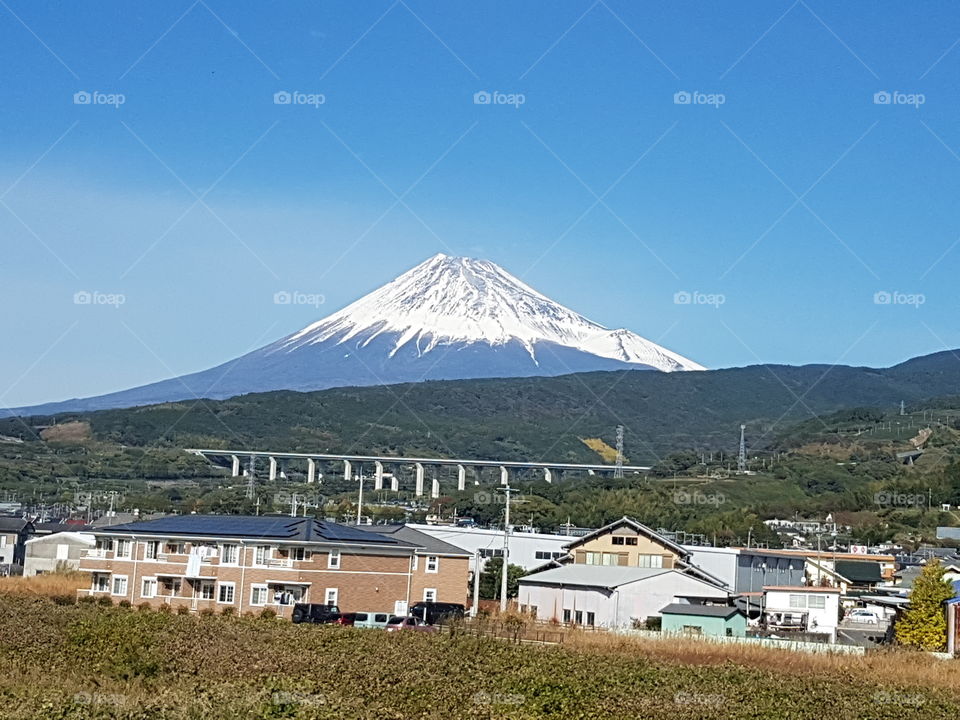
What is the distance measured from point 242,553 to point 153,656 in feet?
31.7

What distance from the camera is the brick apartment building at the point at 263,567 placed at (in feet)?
103

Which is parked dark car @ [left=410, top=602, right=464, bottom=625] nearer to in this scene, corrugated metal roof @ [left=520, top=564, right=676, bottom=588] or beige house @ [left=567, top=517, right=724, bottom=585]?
corrugated metal roof @ [left=520, top=564, right=676, bottom=588]

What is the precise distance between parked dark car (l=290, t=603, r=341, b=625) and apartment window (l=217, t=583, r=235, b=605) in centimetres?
240

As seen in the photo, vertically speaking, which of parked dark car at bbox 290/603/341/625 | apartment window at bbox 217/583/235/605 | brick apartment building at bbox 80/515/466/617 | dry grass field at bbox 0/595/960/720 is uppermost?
brick apartment building at bbox 80/515/466/617

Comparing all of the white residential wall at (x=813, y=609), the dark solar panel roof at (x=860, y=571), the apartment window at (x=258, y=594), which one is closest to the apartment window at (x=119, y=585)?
the apartment window at (x=258, y=594)

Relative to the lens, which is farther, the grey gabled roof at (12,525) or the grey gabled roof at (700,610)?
the grey gabled roof at (12,525)

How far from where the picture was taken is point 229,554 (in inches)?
1262

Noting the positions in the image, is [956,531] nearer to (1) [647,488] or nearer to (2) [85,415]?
(1) [647,488]

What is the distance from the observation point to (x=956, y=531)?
57.8 m

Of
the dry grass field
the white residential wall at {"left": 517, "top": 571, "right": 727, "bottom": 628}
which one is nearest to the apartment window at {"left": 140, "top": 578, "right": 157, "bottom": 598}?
the dry grass field

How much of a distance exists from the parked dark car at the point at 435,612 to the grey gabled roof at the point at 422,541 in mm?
2453

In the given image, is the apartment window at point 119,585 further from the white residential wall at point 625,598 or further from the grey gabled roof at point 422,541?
the white residential wall at point 625,598

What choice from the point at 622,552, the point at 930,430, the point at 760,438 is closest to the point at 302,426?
the point at 760,438

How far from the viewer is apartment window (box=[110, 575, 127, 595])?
33500mm
